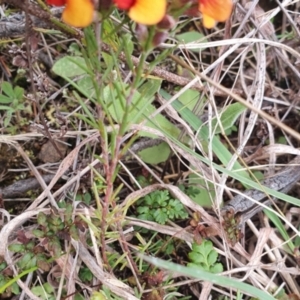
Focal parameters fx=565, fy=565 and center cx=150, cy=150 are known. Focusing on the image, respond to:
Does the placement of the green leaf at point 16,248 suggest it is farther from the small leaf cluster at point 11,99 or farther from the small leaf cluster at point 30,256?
the small leaf cluster at point 11,99

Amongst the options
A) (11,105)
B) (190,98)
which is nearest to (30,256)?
(11,105)

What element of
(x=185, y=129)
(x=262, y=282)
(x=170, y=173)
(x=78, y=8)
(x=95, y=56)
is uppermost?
(x=78, y=8)

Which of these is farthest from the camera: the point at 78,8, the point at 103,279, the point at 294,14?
the point at 294,14

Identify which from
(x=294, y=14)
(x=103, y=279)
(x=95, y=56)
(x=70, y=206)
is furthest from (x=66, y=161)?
(x=294, y=14)

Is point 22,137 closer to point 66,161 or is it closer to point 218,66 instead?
point 66,161

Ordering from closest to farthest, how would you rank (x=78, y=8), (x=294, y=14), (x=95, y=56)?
(x=78, y=8), (x=95, y=56), (x=294, y=14)

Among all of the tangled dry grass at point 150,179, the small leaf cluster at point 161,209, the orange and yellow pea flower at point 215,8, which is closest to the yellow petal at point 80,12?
the orange and yellow pea flower at point 215,8

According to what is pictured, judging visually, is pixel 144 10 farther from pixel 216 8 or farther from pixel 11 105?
pixel 11 105
